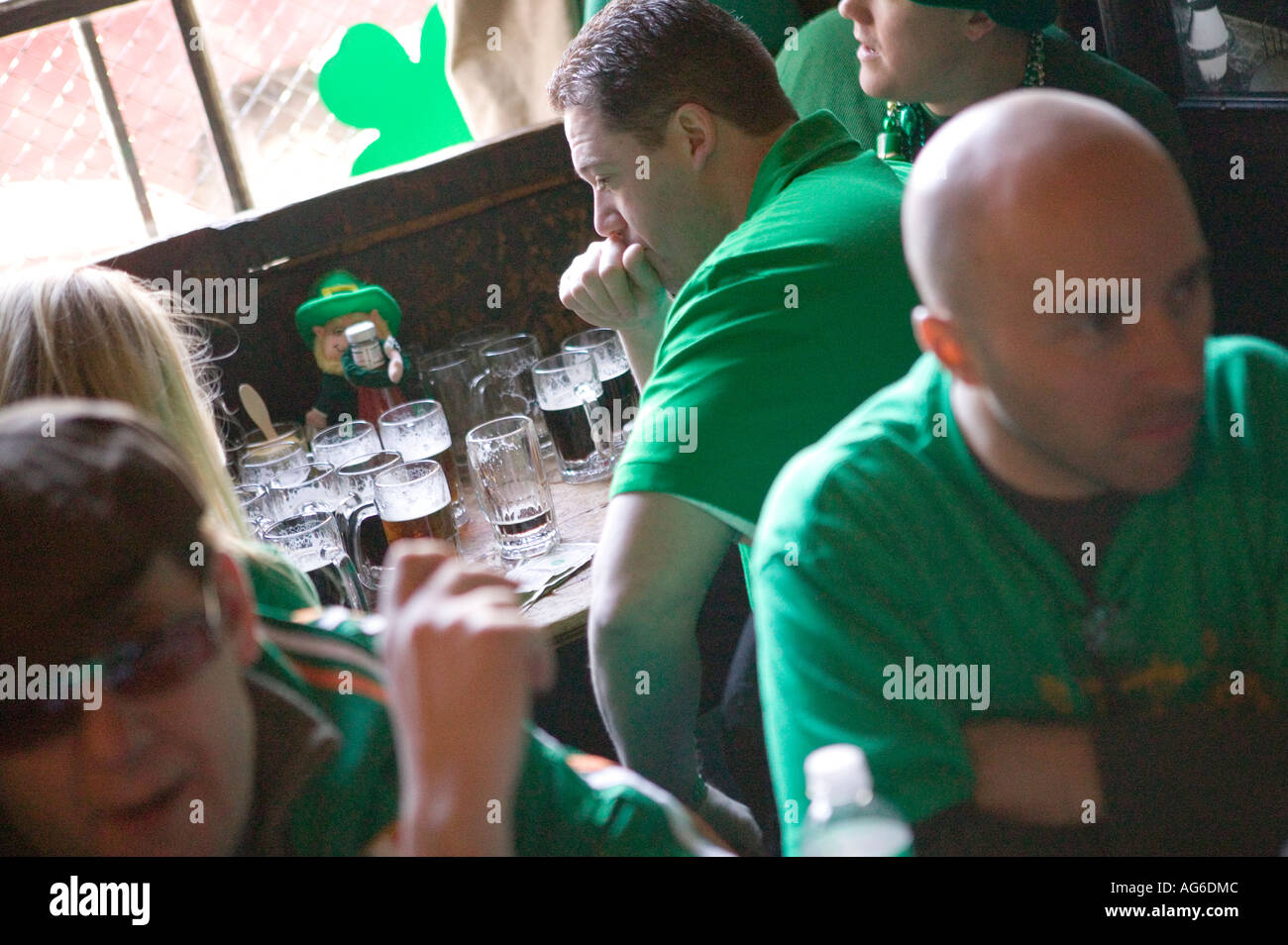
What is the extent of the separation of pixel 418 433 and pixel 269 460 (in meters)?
0.18

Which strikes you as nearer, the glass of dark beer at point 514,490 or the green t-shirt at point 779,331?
the green t-shirt at point 779,331

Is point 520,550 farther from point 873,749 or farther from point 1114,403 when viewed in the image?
point 1114,403

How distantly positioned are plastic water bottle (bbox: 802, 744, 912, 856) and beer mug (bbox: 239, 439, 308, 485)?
0.83m

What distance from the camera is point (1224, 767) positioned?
698mm

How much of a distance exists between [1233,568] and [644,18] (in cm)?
71

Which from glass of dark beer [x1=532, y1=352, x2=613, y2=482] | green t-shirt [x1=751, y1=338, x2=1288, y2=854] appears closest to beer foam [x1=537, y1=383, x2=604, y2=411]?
glass of dark beer [x1=532, y1=352, x2=613, y2=482]

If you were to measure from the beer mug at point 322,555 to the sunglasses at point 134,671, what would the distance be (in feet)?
0.87

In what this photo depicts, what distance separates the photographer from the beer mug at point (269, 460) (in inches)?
54.2

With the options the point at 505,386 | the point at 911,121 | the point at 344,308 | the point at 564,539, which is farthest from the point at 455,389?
the point at 911,121

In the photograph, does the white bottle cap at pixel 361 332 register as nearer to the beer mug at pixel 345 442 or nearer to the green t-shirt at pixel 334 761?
the beer mug at pixel 345 442

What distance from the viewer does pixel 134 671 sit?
585mm

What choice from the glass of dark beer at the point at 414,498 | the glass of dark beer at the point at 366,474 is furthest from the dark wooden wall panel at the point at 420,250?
the glass of dark beer at the point at 414,498

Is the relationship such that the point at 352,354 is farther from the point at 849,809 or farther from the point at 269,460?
the point at 849,809

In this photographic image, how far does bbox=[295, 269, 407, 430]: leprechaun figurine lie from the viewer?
1.62 metres
